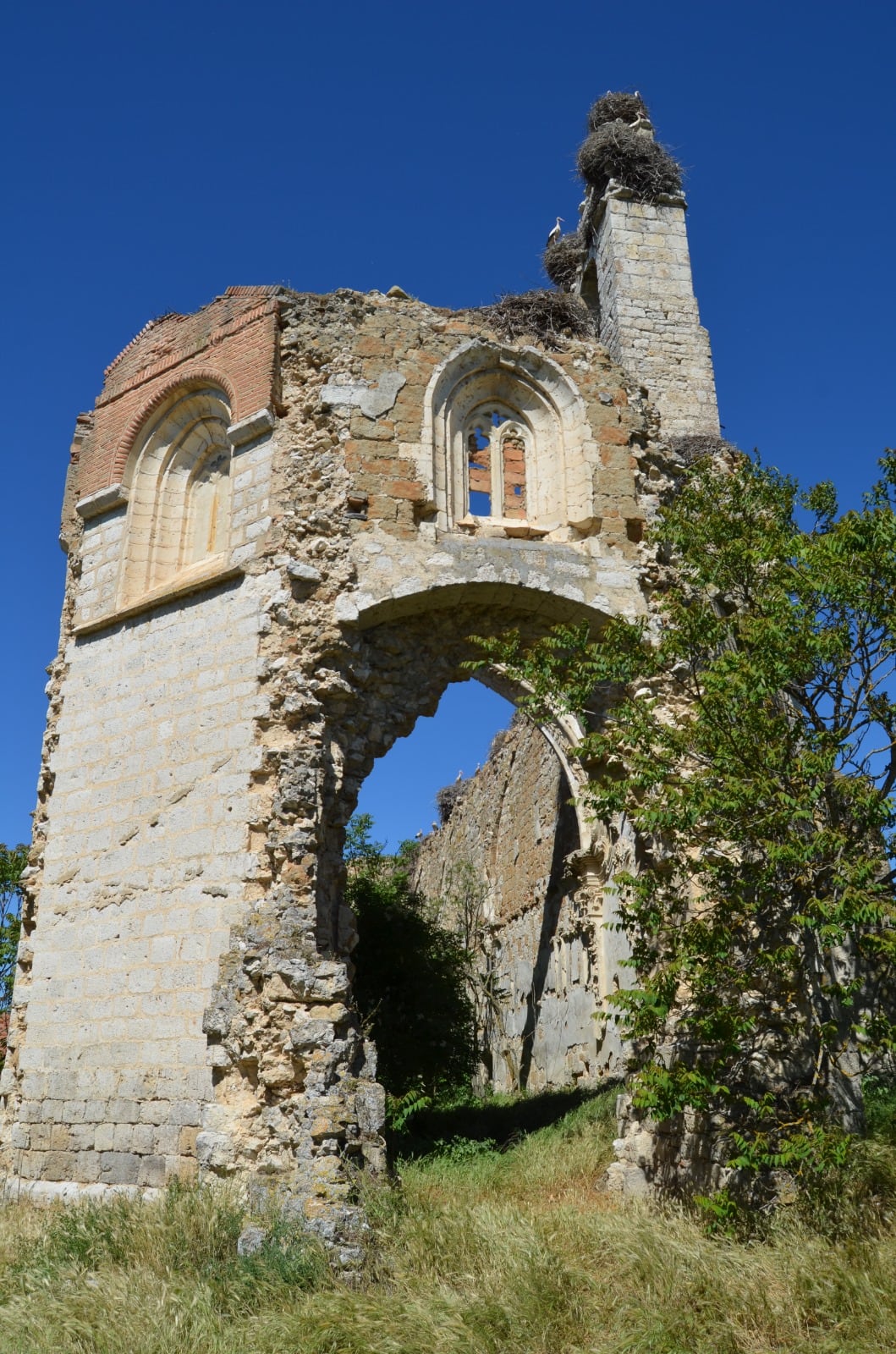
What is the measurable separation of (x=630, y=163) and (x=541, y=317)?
671 cm

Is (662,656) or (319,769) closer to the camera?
(662,656)

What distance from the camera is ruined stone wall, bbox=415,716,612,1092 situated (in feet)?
43.1

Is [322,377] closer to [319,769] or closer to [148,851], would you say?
[319,769]

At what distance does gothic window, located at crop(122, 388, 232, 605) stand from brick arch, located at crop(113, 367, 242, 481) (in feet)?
0.12

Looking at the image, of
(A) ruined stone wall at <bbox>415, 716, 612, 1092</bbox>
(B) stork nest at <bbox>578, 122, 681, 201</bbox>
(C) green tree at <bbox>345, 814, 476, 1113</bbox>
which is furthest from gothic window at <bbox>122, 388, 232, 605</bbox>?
(B) stork nest at <bbox>578, 122, 681, 201</bbox>

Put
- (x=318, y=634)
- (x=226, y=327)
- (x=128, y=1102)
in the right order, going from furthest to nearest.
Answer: (x=226, y=327), (x=318, y=634), (x=128, y=1102)

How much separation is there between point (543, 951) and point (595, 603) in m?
7.25

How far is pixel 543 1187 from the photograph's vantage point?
26.1ft

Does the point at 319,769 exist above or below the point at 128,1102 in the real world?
above

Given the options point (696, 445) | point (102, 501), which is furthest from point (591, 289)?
point (102, 501)

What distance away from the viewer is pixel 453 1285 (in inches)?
216

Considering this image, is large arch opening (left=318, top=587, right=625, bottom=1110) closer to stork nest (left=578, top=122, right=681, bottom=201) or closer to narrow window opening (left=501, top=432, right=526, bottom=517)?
narrow window opening (left=501, top=432, right=526, bottom=517)

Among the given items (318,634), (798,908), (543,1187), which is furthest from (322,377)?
(543,1187)

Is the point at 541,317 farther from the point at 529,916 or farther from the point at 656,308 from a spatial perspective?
the point at 529,916
